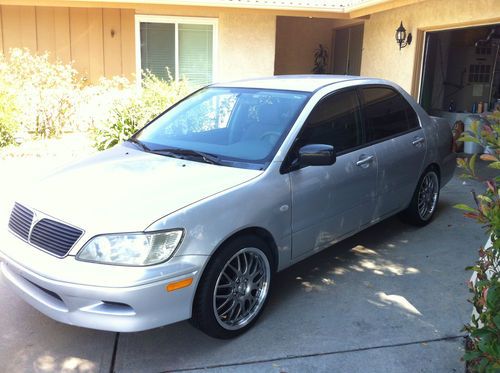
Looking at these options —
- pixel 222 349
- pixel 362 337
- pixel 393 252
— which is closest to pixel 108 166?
pixel 222 349

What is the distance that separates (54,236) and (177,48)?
9.05 meters

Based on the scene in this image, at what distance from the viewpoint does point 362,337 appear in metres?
3.51

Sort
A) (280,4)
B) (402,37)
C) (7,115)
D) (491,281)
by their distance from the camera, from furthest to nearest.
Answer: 1. (280,4)
2. (402,37)
3. (7,115)
4. (491,281)

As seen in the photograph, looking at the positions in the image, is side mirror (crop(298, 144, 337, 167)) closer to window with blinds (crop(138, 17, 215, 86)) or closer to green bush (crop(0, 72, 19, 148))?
green bush (crop(0, 72, 19, 148))

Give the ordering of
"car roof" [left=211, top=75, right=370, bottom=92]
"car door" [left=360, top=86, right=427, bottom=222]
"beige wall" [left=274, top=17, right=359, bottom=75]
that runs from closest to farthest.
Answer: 1. "car roof" [left=211, top=75, right=370, bottom=92]
2. "car door" [left=360, top=86, right=427, bottom=222]
3. "beige wall" [left=274, top=17, right=359, bottom=75]

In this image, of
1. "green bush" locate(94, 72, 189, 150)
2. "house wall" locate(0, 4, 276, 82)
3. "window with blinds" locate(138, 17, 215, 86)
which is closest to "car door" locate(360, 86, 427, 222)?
"green bush" locate(94, 72, 189, 150)

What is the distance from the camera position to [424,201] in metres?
5.68

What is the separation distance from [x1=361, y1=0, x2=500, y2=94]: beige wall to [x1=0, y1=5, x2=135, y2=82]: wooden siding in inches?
222

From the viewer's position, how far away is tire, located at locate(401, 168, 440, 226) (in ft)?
18.1

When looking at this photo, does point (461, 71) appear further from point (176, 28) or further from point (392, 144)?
point (392, 144)

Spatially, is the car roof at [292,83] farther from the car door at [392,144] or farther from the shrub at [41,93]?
the shrub at [41,93]

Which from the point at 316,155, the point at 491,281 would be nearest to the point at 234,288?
the point at 316,155

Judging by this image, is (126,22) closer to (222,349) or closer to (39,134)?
(39,134)

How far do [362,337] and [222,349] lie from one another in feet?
3.20
